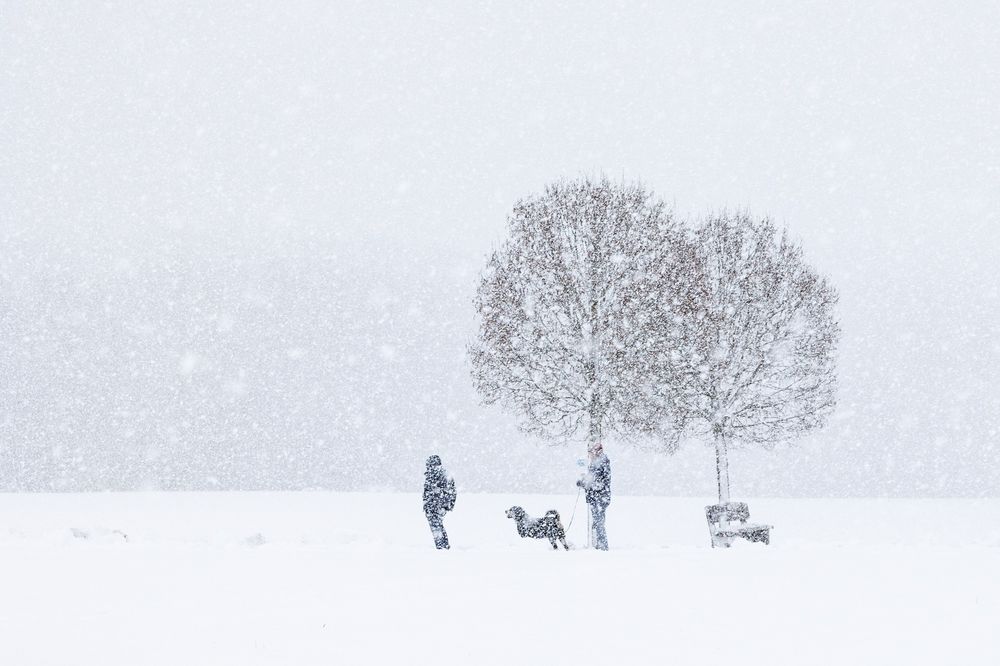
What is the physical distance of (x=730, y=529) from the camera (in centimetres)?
2481

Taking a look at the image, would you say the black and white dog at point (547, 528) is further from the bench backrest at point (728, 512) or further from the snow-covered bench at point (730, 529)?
the bench backrest at point (728, 512)

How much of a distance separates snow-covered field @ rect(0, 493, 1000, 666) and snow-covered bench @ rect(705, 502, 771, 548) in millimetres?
3475

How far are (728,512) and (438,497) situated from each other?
7.96m

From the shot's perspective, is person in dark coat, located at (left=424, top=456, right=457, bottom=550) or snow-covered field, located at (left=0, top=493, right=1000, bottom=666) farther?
person in dark coat, located at (left=424, top=456, right=457, bottom=550)

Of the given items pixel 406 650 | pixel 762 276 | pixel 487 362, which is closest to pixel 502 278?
pixel 487 362

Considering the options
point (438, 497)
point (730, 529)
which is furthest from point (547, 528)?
point (730, 529)

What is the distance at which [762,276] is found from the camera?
31797 mm

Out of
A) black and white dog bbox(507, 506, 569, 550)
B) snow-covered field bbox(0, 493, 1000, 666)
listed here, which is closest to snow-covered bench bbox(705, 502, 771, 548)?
snow-covered field bbox(0, 493, 1000, 666)

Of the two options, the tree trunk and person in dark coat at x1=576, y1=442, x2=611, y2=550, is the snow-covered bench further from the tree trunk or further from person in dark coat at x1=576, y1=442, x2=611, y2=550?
the tree trunk

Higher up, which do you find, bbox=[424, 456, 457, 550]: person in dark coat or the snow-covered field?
bbox=[424, 456, 457, 550]: person in dark coat

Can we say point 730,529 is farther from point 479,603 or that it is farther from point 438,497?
point 479,603

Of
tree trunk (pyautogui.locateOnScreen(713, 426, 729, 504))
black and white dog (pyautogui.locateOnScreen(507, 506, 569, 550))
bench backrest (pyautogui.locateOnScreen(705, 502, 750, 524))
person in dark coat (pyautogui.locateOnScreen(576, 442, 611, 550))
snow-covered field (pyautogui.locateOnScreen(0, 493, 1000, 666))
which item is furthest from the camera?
tree trunk (pyautogui.locateOnScreen(713, 426, 729, 504))

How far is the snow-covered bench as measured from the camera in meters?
24.4

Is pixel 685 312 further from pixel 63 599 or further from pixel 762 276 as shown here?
pixel 63 599
